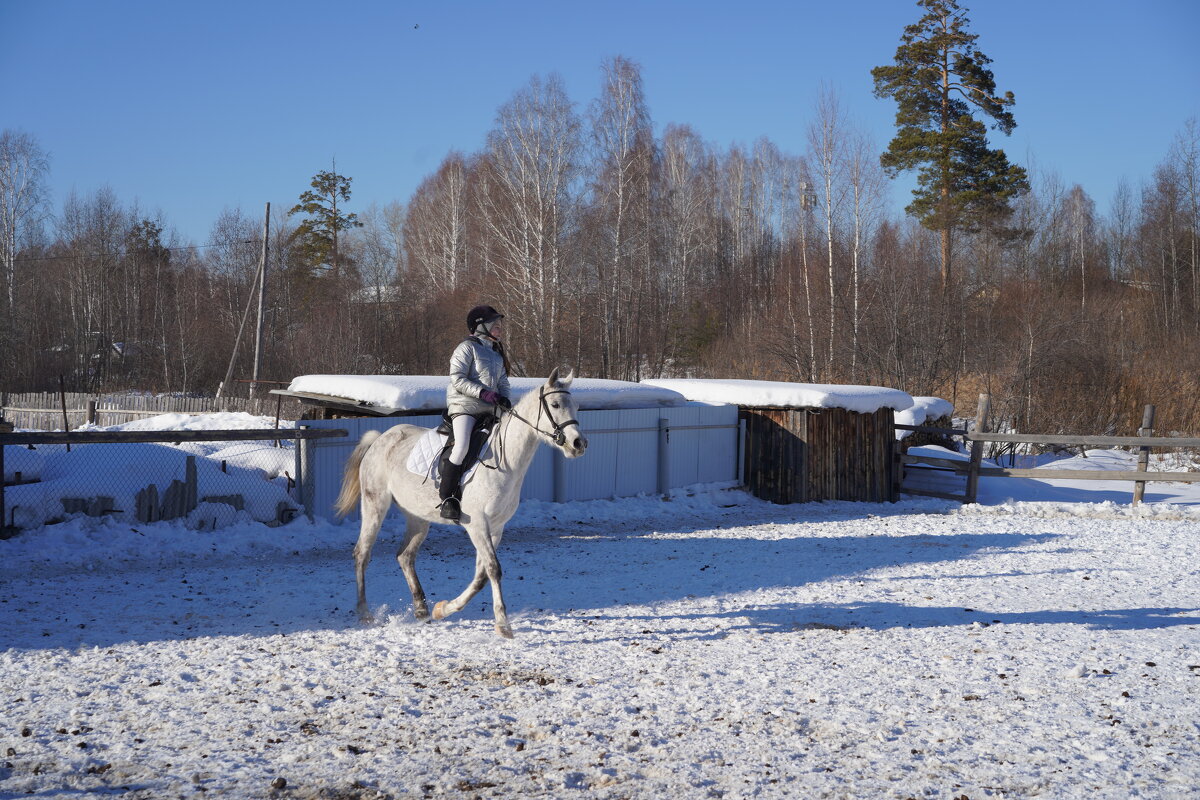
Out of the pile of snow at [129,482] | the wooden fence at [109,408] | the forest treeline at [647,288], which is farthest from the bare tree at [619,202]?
the pile of snow at [129,482]

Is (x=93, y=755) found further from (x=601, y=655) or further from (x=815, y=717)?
(x=815, y=717)

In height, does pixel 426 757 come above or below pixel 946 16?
below

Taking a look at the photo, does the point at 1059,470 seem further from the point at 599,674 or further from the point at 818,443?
the point at 599,674

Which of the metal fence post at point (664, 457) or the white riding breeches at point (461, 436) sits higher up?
the white riding breeches at point (461, 436)

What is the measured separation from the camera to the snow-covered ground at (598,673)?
4.58 m

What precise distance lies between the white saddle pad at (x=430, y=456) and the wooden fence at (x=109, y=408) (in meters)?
18.8

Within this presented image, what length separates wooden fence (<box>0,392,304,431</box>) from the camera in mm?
26672

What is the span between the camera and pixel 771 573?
10508 mm

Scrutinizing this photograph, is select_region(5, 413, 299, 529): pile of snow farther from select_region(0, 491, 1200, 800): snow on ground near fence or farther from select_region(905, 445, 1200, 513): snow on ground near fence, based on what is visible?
select_region(905, 445, 1200, 513): snow on ground near fence

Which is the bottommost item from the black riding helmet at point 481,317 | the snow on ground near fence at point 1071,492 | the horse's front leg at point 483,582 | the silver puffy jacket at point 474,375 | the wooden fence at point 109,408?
the snow on ground near fence at point 1071,492

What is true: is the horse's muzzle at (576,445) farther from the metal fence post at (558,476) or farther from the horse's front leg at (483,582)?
the metal fence post at (558,476)

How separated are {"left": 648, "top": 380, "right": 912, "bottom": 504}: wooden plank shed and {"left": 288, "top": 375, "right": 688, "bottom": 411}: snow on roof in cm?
275

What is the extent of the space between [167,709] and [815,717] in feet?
13.1

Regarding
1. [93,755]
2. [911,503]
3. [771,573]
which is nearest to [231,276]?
[911,503]
